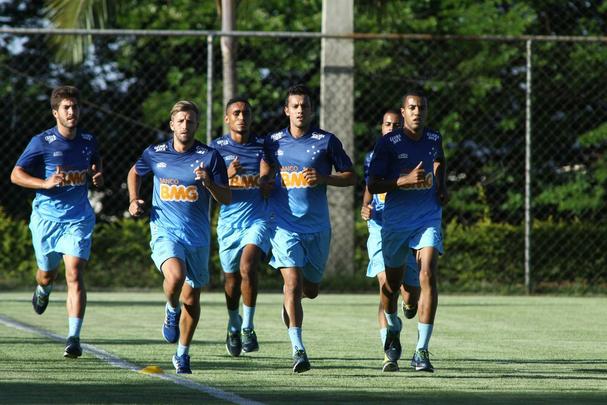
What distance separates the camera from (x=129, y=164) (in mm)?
24891

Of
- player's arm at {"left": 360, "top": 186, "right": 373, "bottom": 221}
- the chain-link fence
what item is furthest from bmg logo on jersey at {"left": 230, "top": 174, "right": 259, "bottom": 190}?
the chain-link fence

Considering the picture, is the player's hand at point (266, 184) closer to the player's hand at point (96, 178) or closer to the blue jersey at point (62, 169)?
the player's hand at point (96, 178)

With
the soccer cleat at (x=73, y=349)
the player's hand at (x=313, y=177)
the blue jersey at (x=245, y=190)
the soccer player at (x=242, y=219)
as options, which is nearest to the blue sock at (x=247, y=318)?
the soccer player at (x=242, y=219)

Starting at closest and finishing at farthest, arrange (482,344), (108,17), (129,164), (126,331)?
1. (482,344)
2. (126,331)
3. (108,17)
4. (129,164)

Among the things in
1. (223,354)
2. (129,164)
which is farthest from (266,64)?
(223,354)

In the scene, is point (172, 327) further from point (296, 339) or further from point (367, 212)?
point (367, 212)

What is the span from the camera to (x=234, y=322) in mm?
11516

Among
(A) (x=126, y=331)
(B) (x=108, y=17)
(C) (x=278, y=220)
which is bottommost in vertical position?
(A) (x=126, y=331)

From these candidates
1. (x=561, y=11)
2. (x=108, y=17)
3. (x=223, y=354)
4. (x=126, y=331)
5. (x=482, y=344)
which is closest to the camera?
(x=223, y=354)

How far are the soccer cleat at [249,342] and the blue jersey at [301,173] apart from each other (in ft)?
4.16

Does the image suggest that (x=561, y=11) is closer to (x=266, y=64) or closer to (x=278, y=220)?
(x=266, y=64)

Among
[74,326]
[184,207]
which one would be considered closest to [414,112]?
[184,207]

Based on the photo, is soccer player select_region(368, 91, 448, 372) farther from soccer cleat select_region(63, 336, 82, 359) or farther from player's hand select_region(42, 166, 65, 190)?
player's hand select_region(42, 166, 65, 190)

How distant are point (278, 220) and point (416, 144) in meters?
1.18
